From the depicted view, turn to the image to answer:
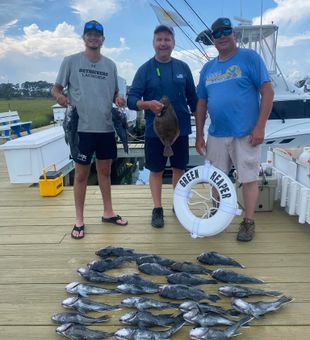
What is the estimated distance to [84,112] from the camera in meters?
3.31

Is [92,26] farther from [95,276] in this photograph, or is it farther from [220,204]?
[95,276]

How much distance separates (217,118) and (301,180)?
1231 mm

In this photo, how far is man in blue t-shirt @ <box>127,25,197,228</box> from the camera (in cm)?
334

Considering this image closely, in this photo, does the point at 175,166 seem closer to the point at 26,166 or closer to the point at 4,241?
the point at 4,241

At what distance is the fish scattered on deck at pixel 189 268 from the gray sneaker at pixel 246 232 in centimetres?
74

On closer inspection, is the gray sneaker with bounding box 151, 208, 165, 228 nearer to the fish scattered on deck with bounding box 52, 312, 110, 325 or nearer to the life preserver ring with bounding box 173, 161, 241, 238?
the life preserver ring with bounding box 173, 161, 241, 238

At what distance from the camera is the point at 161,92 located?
3.44m

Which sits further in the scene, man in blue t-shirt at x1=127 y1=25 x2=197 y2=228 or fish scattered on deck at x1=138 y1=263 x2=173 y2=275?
man in blue t-shirt at x1=127 y1=25 x2=197 y2=228

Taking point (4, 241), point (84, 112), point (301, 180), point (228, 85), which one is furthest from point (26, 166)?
point (301, 180)

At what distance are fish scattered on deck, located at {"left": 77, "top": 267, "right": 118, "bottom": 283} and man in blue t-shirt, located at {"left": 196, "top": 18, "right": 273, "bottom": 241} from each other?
4.54ft

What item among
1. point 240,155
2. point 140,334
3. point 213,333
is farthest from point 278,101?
point 140,334

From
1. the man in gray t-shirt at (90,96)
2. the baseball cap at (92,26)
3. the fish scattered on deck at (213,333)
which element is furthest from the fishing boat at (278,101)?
the fish scattered on deck at (213,333)

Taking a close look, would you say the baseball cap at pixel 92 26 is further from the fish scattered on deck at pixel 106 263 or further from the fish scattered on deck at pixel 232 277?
the fish scattered on deck at pixel 232 277

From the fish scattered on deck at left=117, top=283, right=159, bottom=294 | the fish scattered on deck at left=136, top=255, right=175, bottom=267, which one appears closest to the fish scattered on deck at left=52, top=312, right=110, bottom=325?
the fish scattered on deck at left=117, top=283, right=159, bottom=294
